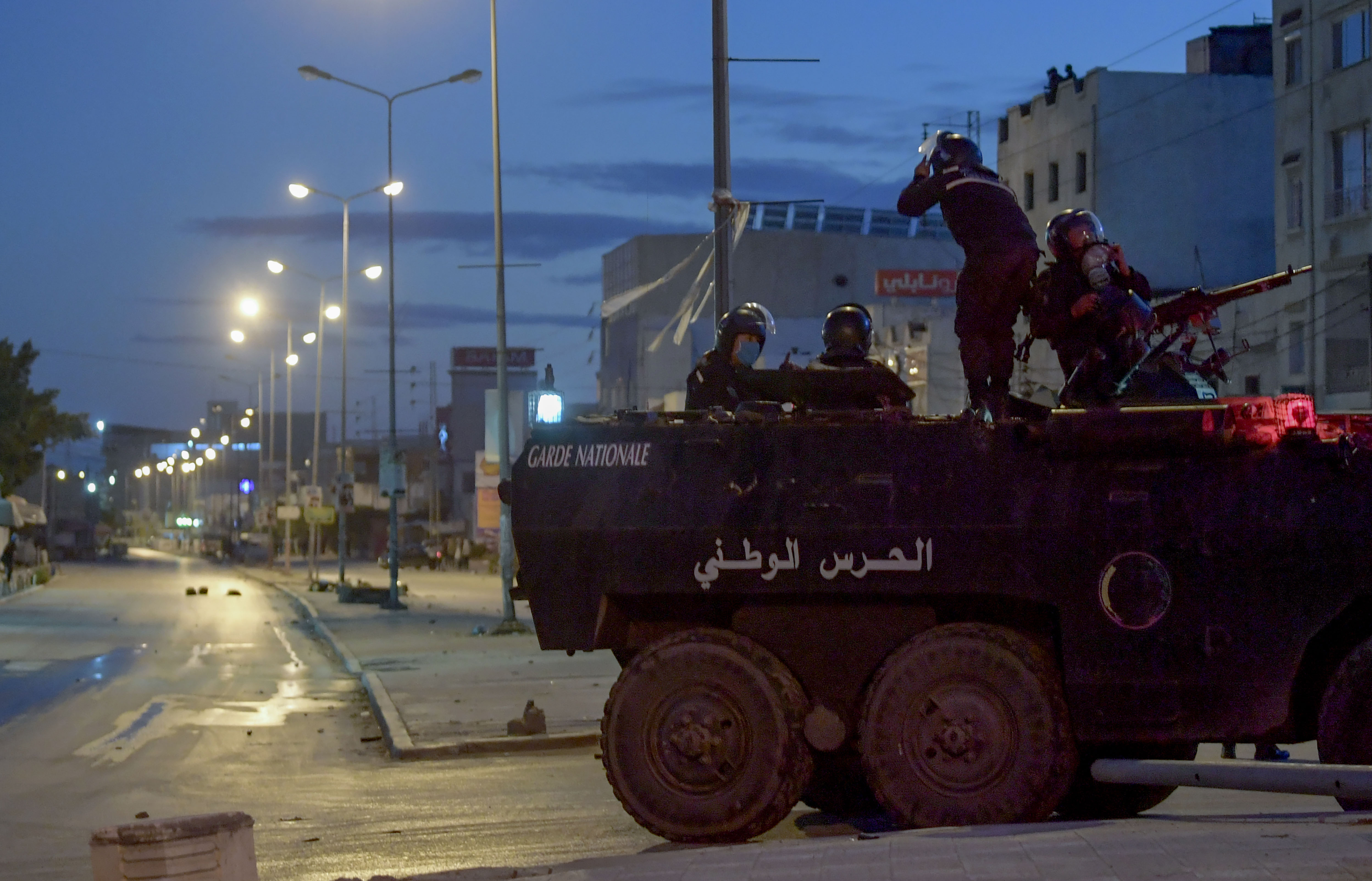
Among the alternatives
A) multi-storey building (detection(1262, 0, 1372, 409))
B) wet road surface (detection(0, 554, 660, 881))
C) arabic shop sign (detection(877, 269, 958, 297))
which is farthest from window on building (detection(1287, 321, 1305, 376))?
arabic shop sign (detection(877, 269, 958, 297))

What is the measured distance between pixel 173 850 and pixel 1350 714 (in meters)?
4.54

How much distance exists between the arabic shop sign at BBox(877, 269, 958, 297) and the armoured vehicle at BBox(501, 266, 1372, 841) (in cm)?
4828

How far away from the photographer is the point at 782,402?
8383 mm

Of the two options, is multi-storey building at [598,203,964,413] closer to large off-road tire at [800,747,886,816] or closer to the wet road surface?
the wet road surface

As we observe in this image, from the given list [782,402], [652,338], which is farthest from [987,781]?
[652,338]

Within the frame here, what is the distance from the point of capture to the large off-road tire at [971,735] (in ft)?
21.5

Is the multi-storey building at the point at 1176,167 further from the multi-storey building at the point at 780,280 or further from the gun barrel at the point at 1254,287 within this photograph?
the gun barrel at the point at 1254,287

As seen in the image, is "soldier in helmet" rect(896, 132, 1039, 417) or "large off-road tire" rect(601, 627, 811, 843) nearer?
"large off-road tire" rect(601, 627, 811, 843)

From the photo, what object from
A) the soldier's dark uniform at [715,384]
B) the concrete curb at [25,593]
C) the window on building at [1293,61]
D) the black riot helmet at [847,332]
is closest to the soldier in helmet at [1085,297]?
the black riot helmet at [847,332]

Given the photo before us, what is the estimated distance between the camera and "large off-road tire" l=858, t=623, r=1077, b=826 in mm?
6566

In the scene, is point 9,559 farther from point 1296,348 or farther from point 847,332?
point 847,332

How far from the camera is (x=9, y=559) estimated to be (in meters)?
53.0

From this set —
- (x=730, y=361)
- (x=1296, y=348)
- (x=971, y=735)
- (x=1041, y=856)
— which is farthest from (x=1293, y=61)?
(x=1041, y=856)

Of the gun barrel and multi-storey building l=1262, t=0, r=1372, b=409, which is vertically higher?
multi-storey building l=1262, t=0, r=1372, b=409
